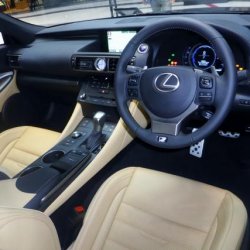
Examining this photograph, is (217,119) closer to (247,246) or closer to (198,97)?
(198,97)

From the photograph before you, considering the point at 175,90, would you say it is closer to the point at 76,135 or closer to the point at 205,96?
the point at 205,96

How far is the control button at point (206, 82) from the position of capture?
1.13 meters

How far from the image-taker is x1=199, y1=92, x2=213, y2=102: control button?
1.13m

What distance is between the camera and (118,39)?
1.83 meters

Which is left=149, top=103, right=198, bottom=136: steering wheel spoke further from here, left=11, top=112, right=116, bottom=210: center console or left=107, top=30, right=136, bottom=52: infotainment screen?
left=107, top=30, right=136, bottom=52: infotainment screen

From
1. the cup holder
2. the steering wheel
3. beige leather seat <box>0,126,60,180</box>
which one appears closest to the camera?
the steering wheel

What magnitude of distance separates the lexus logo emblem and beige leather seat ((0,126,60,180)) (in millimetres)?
897

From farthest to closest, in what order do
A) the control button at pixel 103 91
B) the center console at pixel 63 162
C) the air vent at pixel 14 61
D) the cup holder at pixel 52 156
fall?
the air vent at pixel 14 61
the control button at pixel 103 91
the cup holder at pixel 52 156
the center console at pixel 63 162

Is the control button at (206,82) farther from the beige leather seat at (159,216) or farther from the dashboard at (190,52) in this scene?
the beige leather seat at (159,216)

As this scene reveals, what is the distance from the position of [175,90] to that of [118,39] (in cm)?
74

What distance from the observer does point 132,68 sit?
4.25 ft

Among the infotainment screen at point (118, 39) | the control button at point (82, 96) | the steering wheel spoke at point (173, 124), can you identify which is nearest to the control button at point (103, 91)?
the control button at point (82, 96)

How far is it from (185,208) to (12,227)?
2.47ft

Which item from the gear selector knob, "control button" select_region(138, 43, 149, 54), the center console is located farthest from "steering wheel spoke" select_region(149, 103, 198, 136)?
the gear selector knob
